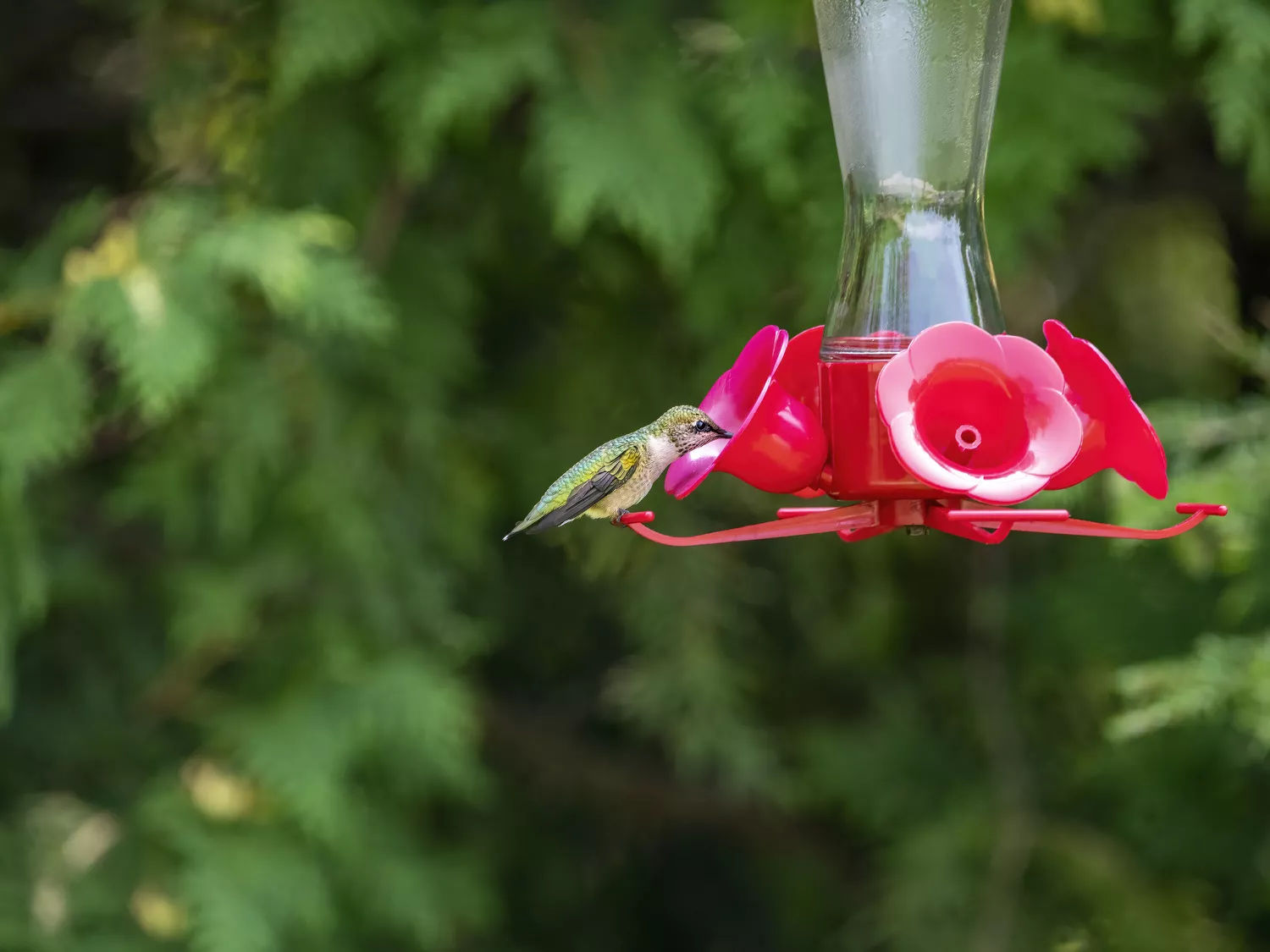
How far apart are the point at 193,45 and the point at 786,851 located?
3.16 m

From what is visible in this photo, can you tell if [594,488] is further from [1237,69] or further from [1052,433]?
[1237,69]

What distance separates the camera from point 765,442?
173cm

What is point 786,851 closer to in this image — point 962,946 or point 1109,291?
point 962,946

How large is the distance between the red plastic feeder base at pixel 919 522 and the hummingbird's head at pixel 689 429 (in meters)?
0.14

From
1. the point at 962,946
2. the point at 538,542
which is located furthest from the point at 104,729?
the point at 962,946

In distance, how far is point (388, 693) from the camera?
347 centimetres

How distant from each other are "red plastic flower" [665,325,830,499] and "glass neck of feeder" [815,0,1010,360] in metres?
0.13

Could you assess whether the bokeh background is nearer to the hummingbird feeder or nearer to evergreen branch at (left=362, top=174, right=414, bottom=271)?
evergreen branch at (left=362, top=174, right=414, bottom=271)

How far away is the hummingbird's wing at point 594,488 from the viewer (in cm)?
185

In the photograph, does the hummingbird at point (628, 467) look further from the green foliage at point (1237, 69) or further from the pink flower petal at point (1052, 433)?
the green foliage at point (1237, 69)

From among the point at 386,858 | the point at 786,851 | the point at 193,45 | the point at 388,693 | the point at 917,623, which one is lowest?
the point at 786,851

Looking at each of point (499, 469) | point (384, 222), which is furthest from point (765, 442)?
point (499, 469)

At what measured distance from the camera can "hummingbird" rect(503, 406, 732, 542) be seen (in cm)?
184

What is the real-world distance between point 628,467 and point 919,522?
Answer: 0.38 m
